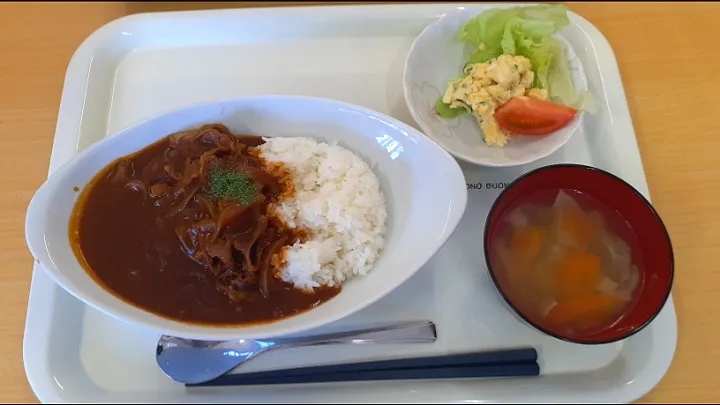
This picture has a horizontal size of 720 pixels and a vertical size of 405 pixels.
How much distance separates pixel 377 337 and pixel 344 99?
0.96 meters

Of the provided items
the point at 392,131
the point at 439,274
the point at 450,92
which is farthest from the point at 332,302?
the point at 450,92

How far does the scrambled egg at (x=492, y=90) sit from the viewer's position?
2066mm

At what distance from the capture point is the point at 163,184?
1.80 metres

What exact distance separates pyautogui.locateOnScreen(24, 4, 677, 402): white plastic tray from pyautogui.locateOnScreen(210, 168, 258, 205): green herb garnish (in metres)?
0.50

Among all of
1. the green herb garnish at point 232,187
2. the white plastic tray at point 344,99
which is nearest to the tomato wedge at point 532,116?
the white plastic tray at point 344,99

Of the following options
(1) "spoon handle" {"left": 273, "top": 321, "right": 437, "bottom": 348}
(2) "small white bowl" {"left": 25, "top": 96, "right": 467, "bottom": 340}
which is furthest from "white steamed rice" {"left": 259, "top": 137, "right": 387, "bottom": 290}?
(1) "spoon handle" {"left": 273, "top": 321, "right": 437, "bottom": 348}

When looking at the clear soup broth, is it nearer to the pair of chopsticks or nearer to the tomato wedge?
the pair of chopsticks

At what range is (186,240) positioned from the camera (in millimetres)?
1725

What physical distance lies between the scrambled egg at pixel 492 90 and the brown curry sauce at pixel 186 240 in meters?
0.80

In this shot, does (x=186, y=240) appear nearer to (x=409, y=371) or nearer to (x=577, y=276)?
(x=409, y=371)

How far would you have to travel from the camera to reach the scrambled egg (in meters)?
2.07

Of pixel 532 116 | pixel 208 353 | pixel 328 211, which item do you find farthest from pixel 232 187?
pixel 532 116

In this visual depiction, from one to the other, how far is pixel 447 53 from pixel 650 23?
0.96 m

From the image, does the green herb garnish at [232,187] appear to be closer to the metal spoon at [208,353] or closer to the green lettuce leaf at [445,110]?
the metal spoon at [208,353]
